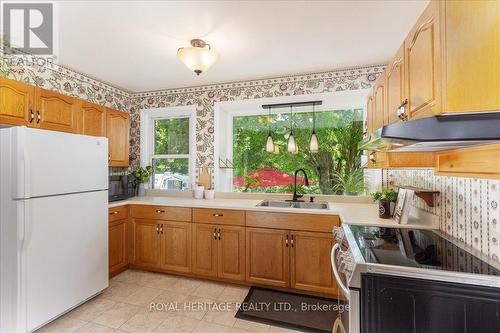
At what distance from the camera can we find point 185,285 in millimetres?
2469

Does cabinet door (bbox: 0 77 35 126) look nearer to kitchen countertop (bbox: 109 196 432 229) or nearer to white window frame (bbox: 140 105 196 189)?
kitchen countertop (bbox: 109 196 432 229)

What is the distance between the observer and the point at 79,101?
8.09 ft

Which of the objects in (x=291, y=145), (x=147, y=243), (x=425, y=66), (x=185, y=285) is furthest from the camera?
(x=291, y=145)

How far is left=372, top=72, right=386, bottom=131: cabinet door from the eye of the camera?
173 cm

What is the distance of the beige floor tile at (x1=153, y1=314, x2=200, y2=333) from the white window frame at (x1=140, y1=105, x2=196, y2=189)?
5.45ft

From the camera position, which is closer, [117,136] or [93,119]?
[93,119]

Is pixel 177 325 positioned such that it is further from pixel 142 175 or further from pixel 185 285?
pixel 142 175

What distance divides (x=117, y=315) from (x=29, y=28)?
246 centimetres

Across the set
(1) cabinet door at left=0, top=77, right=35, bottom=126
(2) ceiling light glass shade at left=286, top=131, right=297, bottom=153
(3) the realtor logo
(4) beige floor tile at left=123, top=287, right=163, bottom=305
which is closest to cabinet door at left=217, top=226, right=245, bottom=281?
(4) beige floor tile at left=123, top=287, right=163, bottom=305

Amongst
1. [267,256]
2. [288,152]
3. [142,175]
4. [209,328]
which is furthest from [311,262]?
[142,175]

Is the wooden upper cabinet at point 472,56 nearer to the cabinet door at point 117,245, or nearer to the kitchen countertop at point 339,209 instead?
the kitchen countertop at point 339,209

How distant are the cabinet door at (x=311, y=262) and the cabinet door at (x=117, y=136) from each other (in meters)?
2.36

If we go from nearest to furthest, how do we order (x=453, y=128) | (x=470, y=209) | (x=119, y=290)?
(x=453, y=128), (x=470, y=209), (x=119, y=290)

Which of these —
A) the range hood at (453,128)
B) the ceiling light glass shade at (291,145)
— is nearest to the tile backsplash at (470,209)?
the range hood at (453,128)
